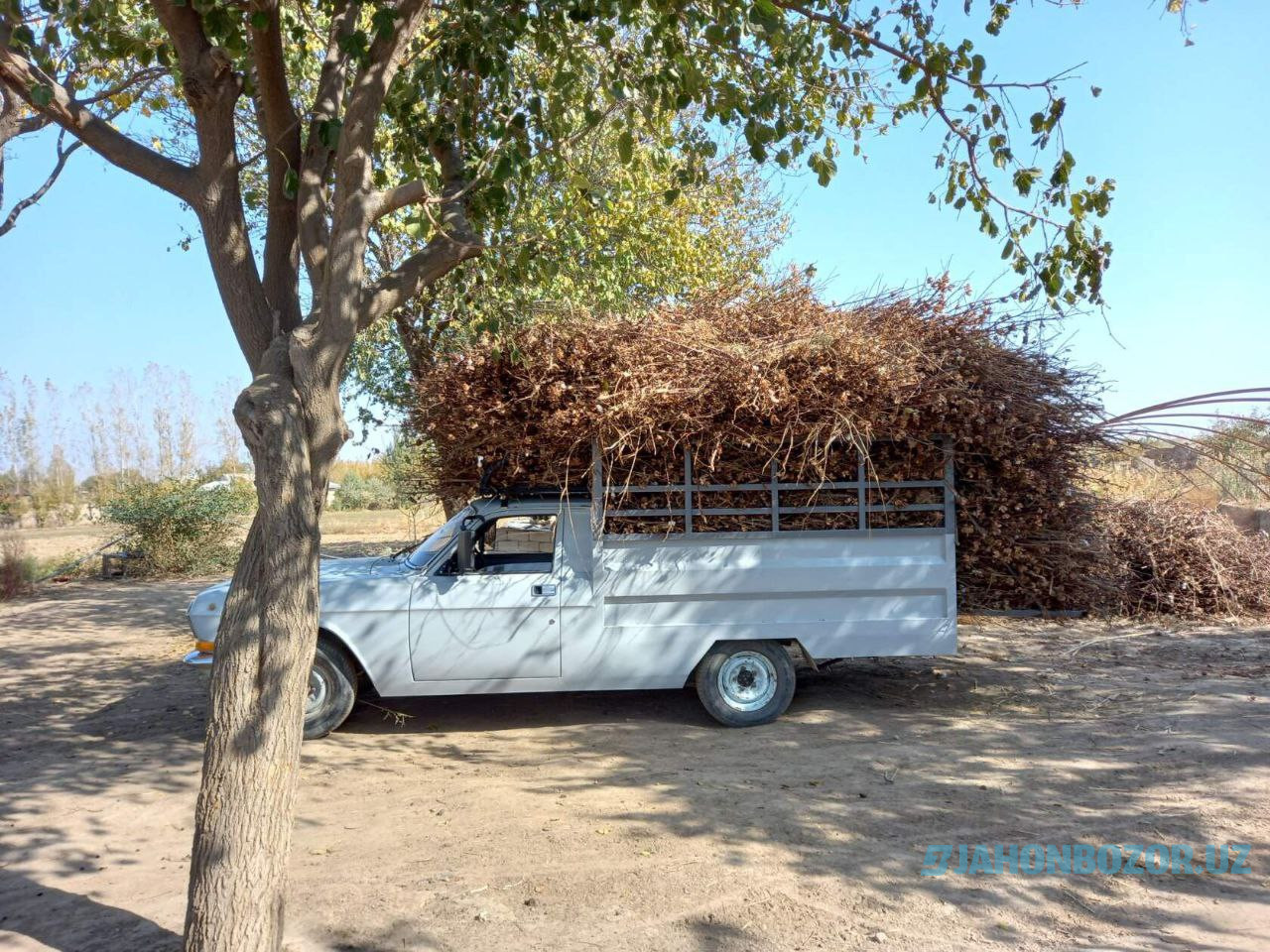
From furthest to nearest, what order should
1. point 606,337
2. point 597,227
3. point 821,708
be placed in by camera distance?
point 597,227
point 821,708
point 606,337

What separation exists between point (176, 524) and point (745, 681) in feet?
45.0

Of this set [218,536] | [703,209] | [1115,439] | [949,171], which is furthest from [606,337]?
[218,536]

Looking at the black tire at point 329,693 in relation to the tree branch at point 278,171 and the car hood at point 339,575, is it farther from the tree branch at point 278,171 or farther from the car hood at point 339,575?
the tree branch at point 278,171

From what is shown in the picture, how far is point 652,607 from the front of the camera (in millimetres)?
6531

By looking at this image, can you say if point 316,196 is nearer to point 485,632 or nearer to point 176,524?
point 485,632

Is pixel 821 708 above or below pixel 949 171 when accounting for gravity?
below

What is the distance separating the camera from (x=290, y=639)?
12.0 feet

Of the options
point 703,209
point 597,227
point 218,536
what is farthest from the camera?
point 218,536

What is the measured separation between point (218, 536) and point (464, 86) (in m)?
13.6

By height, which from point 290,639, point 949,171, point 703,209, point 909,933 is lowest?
point 909,933

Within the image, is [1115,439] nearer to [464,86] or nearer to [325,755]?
[464,86]

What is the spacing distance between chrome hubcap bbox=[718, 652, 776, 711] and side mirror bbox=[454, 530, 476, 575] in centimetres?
200

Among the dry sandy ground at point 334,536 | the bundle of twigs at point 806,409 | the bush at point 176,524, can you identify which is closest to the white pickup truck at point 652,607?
the bundle of twigs at point 806,409

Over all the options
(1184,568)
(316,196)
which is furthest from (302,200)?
(1184,568)
